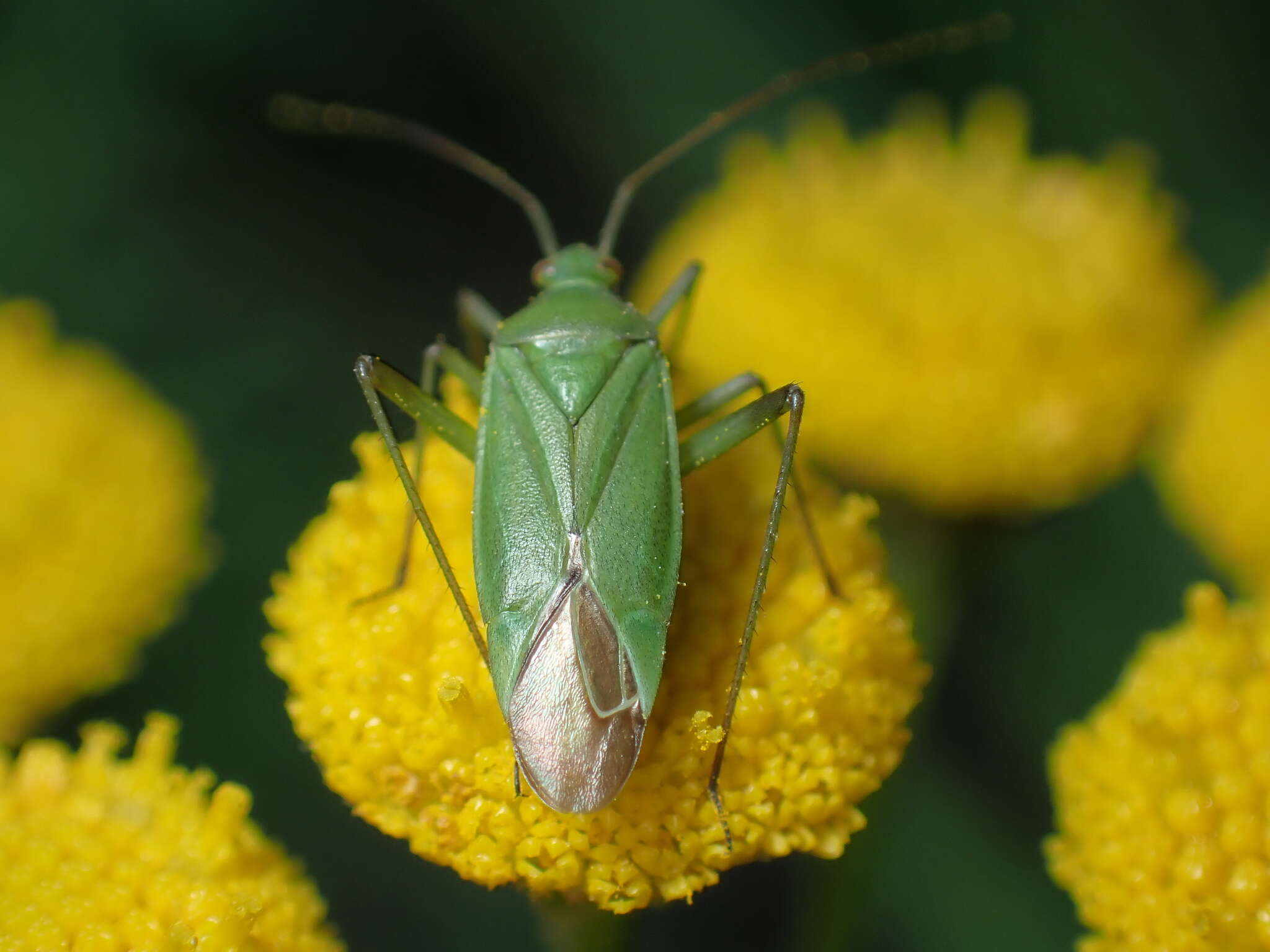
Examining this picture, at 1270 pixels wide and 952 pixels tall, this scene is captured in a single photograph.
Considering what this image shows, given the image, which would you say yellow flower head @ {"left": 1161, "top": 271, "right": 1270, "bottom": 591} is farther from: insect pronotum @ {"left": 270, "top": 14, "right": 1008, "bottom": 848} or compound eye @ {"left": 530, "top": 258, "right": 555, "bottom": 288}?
compound eye @ {"left": 530, "top": 258, "right": 555, "bottom": 288}

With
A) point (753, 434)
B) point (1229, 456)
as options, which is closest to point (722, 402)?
point (753, 434)

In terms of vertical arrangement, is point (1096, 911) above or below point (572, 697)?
below

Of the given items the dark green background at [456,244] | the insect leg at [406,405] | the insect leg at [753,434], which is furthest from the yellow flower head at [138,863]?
the dark green background at [456,244]

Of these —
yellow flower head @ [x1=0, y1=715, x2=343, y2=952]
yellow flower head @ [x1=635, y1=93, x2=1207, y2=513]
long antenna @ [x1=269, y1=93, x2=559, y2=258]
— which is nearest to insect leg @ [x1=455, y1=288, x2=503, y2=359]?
long antenna @ [x1=269, y1=93, x2=559, y2=258]

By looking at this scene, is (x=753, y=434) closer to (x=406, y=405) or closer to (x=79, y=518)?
(x=406, y=405)

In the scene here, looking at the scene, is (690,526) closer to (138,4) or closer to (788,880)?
(788,880)

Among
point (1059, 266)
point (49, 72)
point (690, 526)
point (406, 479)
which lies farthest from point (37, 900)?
point (49, 72)

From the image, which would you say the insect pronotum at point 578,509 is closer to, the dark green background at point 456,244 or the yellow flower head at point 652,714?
the yellow flower head at point 652,714

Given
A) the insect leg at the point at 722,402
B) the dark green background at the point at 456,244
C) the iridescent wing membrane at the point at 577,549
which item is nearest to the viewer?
the iridescent wing membrane at the point at 577,549
